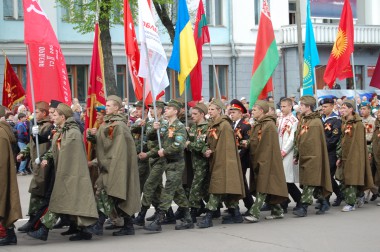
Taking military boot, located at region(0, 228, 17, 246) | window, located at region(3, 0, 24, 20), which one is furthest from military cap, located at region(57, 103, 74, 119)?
window, located at region(3, 0, 24, 20)

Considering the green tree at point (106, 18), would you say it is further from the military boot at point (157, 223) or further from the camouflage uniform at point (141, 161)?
the military boot at point (157, 223)

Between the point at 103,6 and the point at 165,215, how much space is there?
14487 mm

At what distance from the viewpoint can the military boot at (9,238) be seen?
10844 millimetres

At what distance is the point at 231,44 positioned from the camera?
3625 cm

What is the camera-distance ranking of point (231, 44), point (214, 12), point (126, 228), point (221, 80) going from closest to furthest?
point (126, 228) < point (214, 12) < point (231, 44) < point (221, 80)

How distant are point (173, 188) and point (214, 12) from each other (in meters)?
24.7

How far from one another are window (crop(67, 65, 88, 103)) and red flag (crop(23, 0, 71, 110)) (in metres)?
20.2

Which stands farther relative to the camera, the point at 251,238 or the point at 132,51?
the point at 132,51

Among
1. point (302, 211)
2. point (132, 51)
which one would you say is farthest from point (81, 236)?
point (302, 211)

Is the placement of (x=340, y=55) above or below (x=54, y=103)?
above

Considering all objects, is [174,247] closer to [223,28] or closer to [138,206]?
[138,206]

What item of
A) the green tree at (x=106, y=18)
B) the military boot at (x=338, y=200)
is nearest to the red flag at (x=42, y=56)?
the military boot at (x=338, y=200)

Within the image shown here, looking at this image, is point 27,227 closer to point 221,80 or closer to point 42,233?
point 42,233

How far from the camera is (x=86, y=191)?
1088 cm
